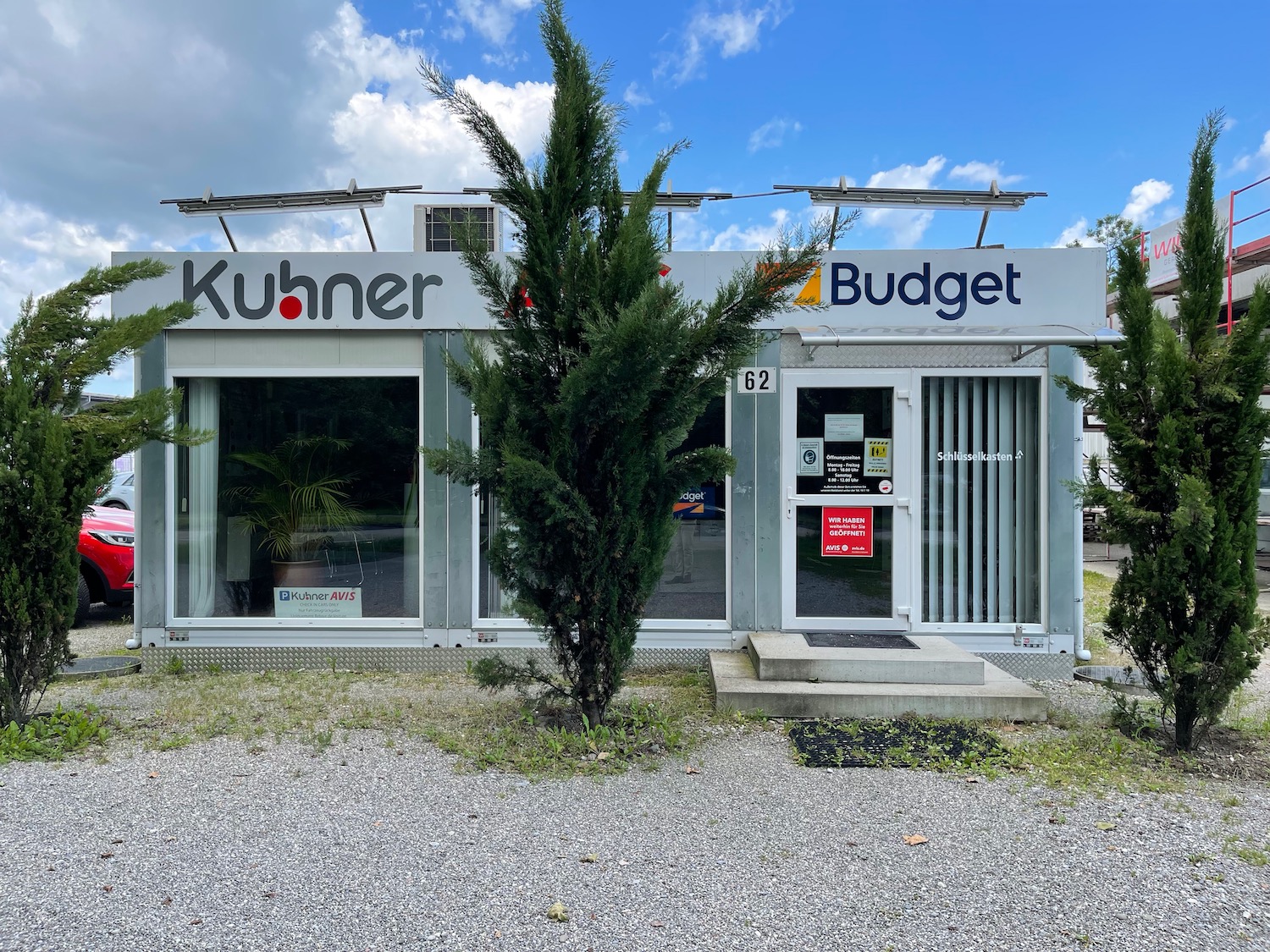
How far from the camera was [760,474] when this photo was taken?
6.78m

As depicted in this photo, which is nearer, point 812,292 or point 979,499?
point 812,292

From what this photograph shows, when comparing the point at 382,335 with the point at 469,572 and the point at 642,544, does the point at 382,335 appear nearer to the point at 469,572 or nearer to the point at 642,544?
the point at 469,572

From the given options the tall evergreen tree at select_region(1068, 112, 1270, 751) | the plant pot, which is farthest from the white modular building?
the tall evergreen tree at select_region(1068, 112, 1270, 751)

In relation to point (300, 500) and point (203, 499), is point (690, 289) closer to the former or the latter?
point (300, 500)

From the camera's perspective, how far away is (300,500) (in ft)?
23.5

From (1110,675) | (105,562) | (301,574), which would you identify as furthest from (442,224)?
(1110,675)

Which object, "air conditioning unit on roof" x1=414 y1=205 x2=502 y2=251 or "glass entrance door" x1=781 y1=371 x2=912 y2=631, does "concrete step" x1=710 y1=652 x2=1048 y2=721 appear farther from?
"air conditioning unit on roof" x1=414 y1=205 x2=502 y2=251

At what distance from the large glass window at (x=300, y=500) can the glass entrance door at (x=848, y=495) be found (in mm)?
3001

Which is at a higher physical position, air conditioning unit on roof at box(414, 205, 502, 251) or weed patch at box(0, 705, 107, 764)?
air conditioning unit on roof at box(414, 205, 502, 251)

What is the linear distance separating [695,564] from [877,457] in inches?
64.8

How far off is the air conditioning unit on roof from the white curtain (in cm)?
201

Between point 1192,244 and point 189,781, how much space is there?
583 centimetres

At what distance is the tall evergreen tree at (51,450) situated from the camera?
4.77 m

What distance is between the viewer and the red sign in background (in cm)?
682
